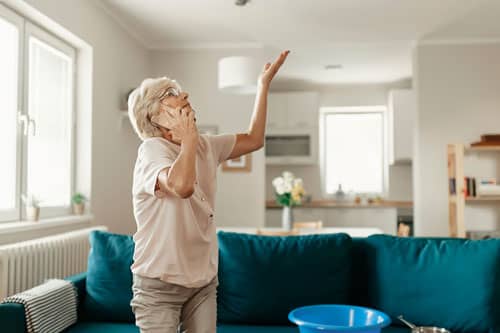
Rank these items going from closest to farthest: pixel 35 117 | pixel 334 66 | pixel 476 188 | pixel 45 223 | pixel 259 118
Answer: pixel 259 118, pixel 45 223, pixel 35 117, pixel 476 188, pixel 334 66

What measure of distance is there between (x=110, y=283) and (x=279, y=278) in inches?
32.1

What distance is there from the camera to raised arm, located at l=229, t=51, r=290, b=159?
1721 mm

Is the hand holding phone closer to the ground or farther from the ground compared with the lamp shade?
closer to the ground

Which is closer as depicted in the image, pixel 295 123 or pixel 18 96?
pixel 18 96

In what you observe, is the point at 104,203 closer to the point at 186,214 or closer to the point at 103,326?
the point at 103,326

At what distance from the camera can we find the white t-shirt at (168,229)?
1445 mm

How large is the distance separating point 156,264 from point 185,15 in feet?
12.0

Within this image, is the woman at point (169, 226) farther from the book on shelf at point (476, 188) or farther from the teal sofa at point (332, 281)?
the book on shelf at point (476, 188)

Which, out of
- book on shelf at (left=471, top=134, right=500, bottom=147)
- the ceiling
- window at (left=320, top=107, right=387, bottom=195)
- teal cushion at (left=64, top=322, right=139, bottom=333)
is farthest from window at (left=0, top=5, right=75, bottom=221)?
window at (left=320, top=107, right=387, bottom=195)

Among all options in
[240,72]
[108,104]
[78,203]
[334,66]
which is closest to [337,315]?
[240,72]

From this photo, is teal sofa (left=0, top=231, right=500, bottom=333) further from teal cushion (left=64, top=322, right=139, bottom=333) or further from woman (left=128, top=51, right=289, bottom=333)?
woman (left=128, top=51, right=289, bottom=333)

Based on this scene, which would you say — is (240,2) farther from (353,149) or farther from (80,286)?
(353,149)

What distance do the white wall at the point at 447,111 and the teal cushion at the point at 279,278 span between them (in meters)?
3.39

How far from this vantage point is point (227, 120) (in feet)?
18.5
